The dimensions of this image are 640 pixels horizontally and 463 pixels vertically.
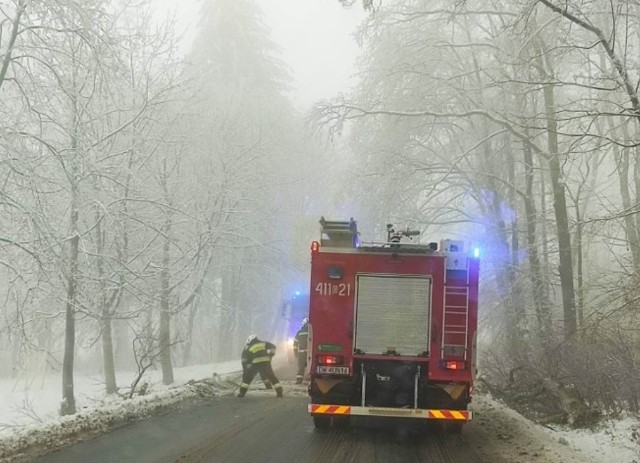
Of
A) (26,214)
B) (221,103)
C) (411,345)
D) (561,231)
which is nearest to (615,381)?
(411,345)

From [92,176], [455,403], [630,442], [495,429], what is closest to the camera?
[630,442]

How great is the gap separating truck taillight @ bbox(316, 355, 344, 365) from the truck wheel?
968 mm

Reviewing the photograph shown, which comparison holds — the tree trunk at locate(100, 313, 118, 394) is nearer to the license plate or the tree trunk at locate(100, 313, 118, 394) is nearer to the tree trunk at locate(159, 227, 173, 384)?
the tree trunk at locate(159, 227, 173, 384)

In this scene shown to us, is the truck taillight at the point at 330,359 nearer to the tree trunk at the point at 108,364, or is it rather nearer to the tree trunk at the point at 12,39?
the tree trunk at the point at 12,39

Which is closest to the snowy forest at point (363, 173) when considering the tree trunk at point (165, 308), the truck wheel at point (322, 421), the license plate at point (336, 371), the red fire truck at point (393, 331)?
Result: the tree trunk at point (165, 308)

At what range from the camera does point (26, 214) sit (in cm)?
1077

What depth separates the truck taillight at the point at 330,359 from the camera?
29.1 ft

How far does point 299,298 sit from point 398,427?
17.0 meters

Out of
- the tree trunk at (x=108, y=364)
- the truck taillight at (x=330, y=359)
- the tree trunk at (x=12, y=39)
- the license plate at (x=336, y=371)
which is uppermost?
the tree trunk at (x=12, y=39)

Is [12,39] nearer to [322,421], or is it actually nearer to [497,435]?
[322,421]

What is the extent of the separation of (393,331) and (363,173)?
1192 cm

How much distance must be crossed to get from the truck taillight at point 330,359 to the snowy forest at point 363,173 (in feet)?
11.5

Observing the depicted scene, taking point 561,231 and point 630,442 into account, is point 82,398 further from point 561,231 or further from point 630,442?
point 630,442

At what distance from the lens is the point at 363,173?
2042 cm
